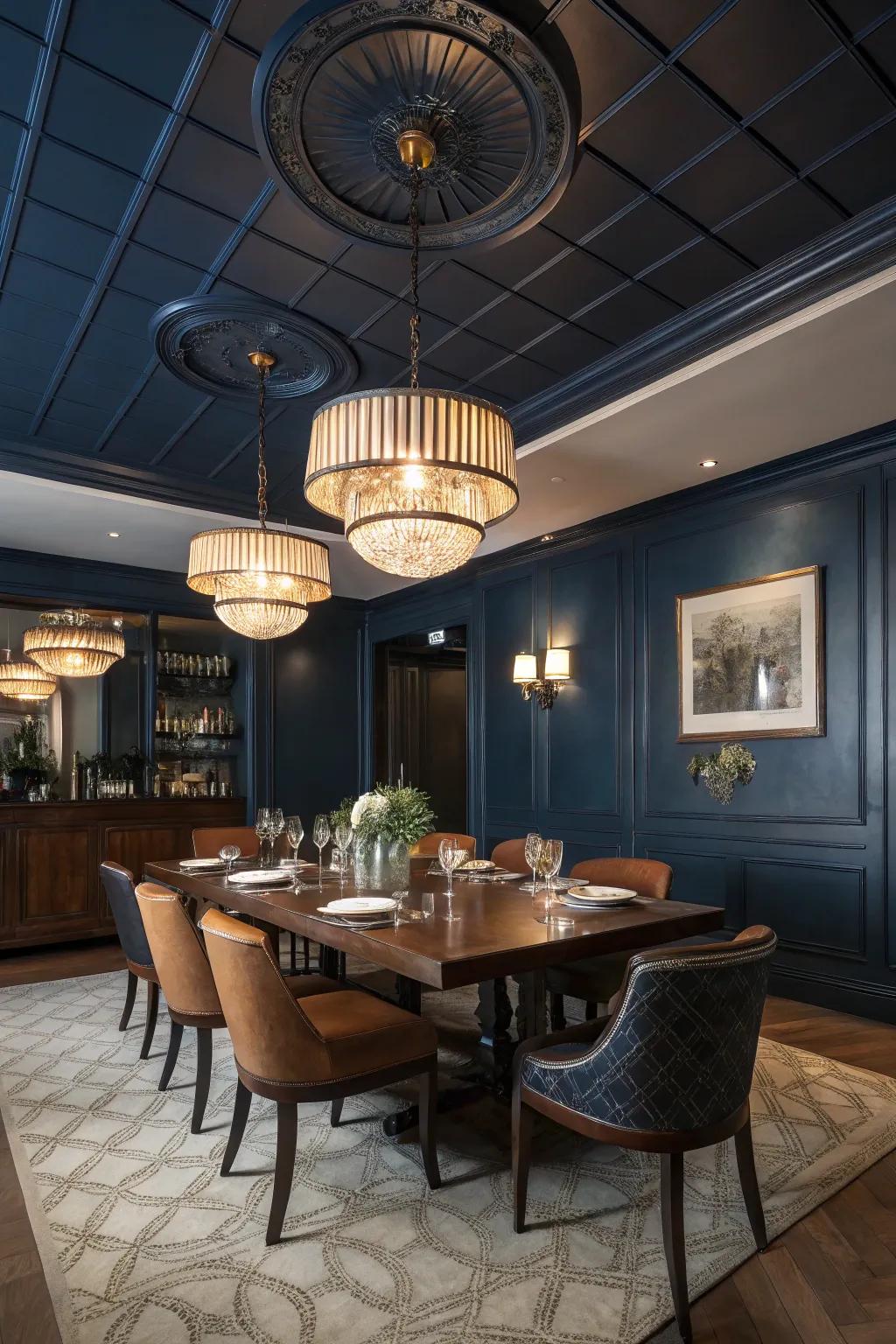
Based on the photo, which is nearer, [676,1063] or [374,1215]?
[676,1063]

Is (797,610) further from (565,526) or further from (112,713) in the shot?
(112,713)

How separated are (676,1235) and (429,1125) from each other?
76 centimetres

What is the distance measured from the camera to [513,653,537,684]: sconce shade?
557 centimetres

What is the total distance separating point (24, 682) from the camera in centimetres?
628

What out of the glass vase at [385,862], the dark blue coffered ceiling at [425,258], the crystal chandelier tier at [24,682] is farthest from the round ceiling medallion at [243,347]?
the crystal chandelier tier at [24,682]

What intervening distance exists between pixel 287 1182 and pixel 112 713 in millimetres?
5253

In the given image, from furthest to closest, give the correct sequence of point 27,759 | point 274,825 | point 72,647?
point 27,759
point 72,647
point 274,825

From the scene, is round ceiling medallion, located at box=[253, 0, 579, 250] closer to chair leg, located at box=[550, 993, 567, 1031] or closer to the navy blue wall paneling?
the navy blue wall paneling

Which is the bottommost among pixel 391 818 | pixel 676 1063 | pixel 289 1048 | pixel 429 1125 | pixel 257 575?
pixel 429 1125

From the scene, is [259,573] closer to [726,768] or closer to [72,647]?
[726,768]

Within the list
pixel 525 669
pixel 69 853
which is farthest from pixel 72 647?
pixel 525 669

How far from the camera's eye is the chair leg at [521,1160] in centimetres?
204

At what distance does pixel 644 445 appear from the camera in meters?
4.11

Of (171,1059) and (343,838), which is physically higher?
(343,838)
